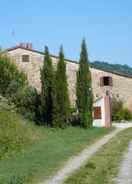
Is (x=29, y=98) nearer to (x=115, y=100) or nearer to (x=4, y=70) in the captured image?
(x=4, y=70)

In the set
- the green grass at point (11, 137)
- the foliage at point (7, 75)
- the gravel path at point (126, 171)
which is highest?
the foliage at point (7, 75)

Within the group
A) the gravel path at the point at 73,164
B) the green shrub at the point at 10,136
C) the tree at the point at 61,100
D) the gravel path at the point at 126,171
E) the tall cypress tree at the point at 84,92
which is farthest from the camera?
the tall cypress tree at the point at 84,92

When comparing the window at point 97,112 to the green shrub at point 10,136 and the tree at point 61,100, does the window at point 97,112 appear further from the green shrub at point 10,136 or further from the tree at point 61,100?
the green shrub at point 10,136

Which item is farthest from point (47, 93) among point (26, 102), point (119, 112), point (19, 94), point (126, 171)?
point (126, 171)

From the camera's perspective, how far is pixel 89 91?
147 feet

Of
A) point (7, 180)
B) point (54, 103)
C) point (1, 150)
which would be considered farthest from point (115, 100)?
point (7, 180)

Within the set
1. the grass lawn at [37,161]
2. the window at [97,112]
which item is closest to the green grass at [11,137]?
the grass lawn at [37,161]

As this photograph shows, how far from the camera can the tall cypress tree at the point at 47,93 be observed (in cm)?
4194

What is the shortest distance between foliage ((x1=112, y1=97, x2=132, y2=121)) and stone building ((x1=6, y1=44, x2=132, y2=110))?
6.95 feet

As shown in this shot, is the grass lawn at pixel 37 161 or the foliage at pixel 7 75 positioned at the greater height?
the foliage at pixel 7 75

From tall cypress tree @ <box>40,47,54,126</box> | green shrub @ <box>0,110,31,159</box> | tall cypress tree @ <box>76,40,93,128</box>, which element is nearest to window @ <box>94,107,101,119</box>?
tall cypress tree @ <box>76,40,93,128</box>

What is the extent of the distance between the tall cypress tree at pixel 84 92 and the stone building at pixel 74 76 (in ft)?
39.8

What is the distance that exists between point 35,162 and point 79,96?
82.2 feet

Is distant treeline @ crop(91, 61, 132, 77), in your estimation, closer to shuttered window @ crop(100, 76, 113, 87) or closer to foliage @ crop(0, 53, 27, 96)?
shuttered window @ crop(100, 76, 113, 87)
